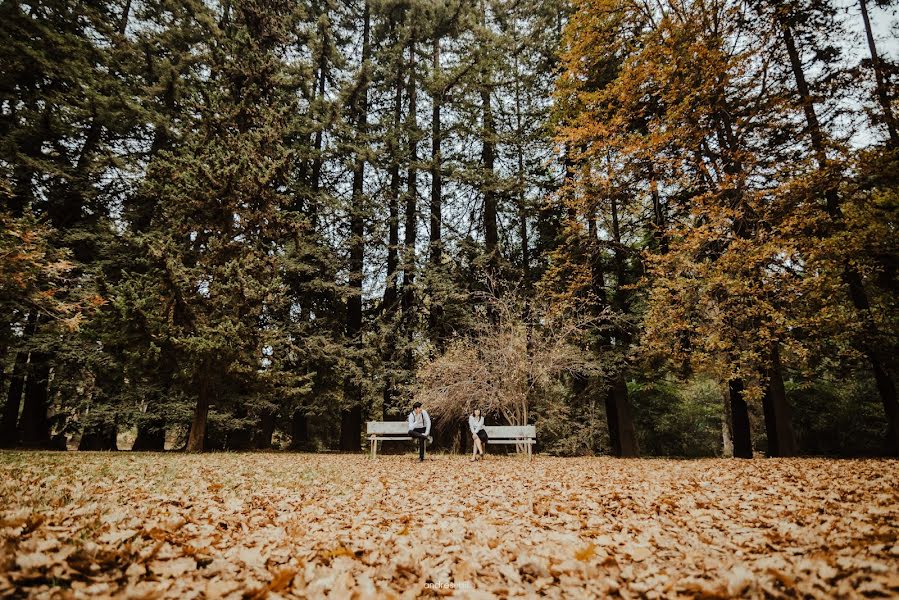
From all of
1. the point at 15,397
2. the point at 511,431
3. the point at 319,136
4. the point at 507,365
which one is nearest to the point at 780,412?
the point at 511,431

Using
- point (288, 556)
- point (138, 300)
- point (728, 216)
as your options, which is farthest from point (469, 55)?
point (288, 556)

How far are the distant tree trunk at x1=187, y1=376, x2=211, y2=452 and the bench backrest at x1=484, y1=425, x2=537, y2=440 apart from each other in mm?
7566

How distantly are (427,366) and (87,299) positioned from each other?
29.4 feet

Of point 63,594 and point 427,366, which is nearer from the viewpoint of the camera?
point 63,594

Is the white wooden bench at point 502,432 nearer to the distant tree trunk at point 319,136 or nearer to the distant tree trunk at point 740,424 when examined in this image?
the distant tree trunk at point 740,424

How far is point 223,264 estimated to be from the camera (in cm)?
1180

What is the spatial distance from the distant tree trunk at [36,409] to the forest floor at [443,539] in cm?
949

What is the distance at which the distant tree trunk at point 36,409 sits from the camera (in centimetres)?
1255

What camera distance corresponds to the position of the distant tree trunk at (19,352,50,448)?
41.2 ft

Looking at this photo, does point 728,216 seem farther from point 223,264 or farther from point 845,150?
point 223,264

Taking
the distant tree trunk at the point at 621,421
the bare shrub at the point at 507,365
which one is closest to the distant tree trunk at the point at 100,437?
the bare shrub at the point at 507,365

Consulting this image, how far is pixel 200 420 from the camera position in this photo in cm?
1149

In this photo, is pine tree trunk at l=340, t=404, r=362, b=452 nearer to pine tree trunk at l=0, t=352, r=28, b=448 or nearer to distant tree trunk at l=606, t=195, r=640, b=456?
distant tree trunk at l=606, t=195, r=640, b=456

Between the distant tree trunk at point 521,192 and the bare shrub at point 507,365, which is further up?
the distant tree trunk at point 521,192
